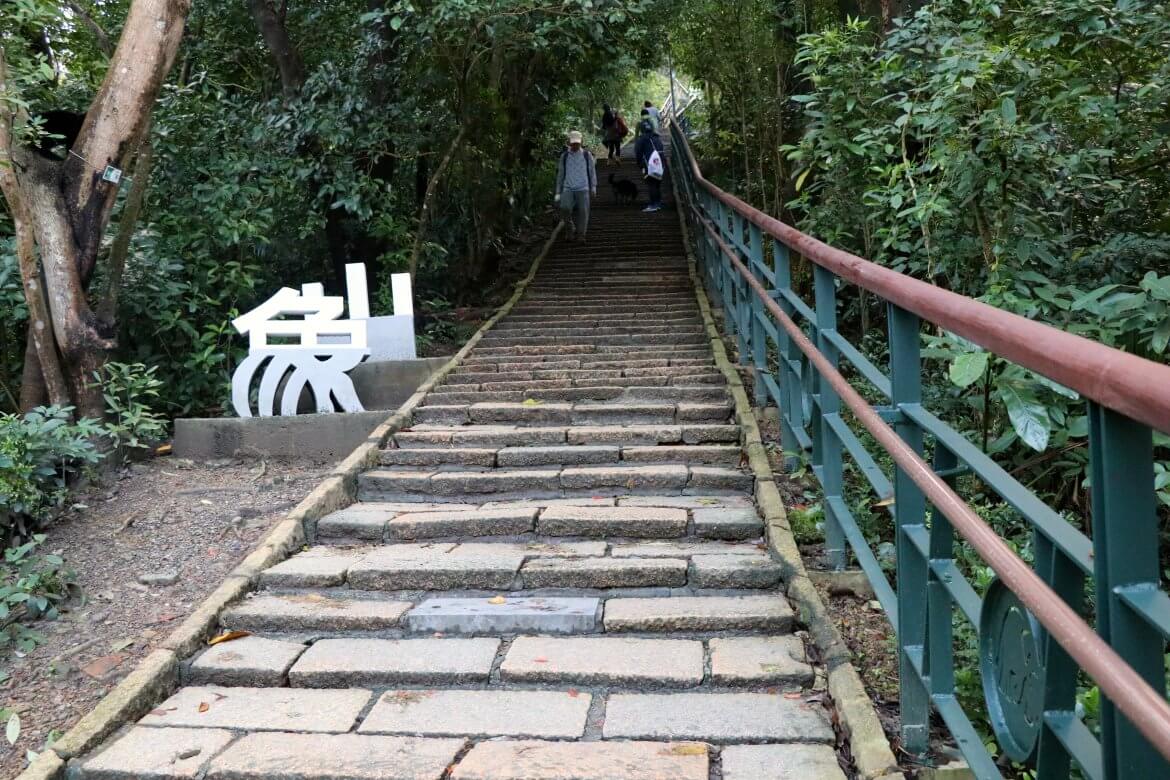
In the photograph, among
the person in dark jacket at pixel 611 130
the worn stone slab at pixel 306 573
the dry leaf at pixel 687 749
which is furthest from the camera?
the person in dark jacket at pixel 611 130

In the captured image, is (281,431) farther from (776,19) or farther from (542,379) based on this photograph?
(776,19)

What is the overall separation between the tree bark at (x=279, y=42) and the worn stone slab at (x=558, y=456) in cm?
534

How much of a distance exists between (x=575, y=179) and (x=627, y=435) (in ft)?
26.0

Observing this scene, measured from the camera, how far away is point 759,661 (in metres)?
2.90

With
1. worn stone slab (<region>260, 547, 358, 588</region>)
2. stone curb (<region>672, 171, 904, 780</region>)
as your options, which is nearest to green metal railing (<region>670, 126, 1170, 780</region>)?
stone curb (<region>672, 171, 904, 780</region>)

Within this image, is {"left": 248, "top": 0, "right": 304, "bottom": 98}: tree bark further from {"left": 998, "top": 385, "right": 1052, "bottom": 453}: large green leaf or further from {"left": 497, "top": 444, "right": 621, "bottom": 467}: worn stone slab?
{"left": 998, "top": 385, "right": 1052, "bottom": 453}: large green leaf

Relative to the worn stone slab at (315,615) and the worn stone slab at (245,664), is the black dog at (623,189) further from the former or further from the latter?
the worn stone slab at (245,664)

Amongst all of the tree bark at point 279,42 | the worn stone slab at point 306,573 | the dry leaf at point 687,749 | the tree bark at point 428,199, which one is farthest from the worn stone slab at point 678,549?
the tree bark at point 279,42

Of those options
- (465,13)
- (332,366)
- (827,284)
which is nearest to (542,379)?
(332,366)

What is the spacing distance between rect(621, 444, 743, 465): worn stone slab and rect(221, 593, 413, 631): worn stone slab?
1.79 m

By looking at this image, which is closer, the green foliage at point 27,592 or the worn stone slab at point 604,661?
the worn stone slab at point 604,661

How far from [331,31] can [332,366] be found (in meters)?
4.86

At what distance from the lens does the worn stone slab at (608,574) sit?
3518 mm

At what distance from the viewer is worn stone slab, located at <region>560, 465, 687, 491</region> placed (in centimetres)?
459
